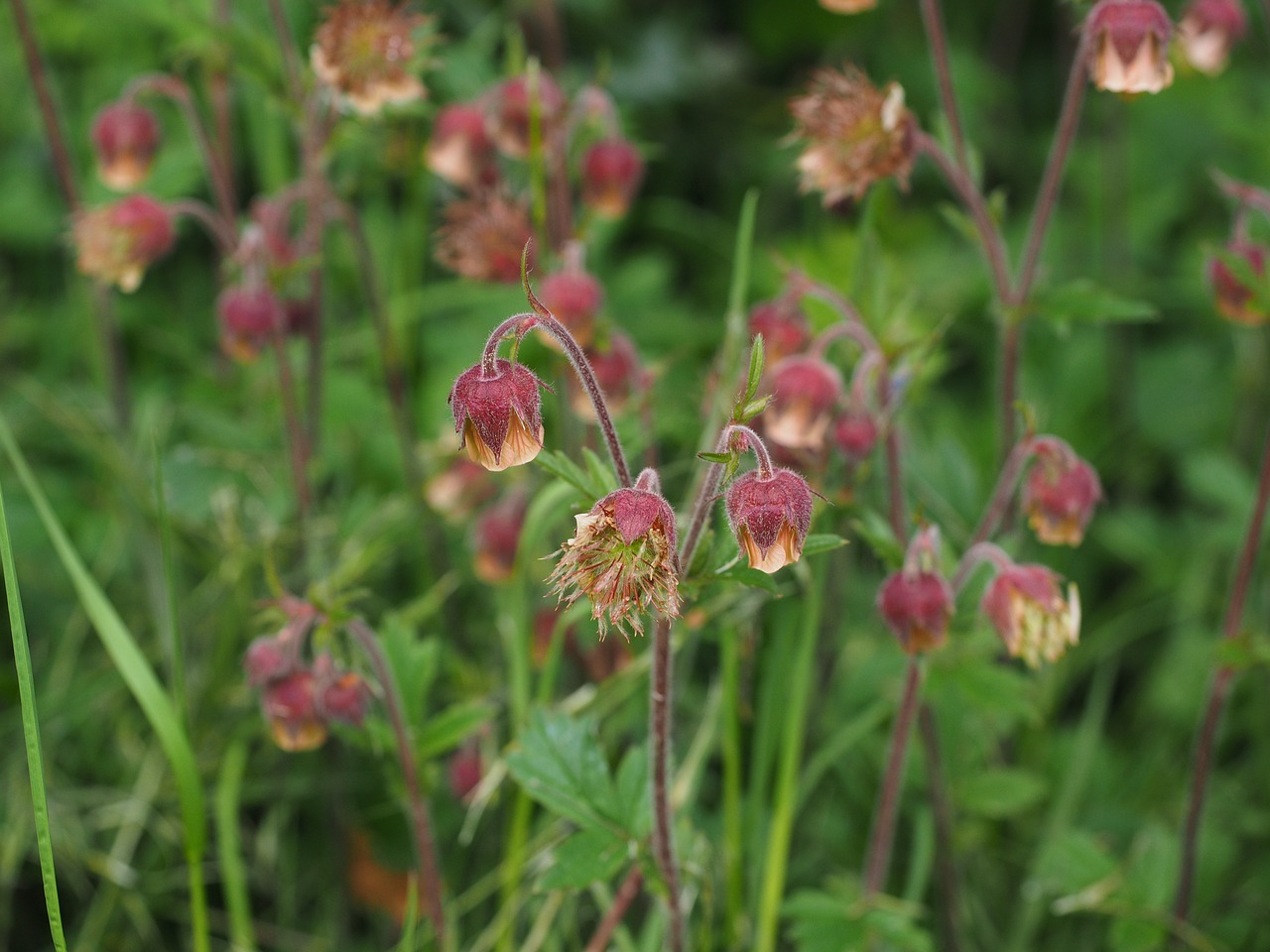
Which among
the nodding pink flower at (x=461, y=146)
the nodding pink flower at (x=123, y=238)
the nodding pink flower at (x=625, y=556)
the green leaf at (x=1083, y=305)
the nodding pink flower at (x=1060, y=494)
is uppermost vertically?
the nodding pink flower at (x=461, y=146)

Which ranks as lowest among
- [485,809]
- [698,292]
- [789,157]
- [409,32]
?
[485,809]

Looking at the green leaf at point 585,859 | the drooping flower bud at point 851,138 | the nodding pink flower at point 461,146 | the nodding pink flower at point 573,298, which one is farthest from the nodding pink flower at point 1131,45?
the green leaf at point 585,859

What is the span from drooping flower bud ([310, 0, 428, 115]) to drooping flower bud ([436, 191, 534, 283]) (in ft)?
0.72

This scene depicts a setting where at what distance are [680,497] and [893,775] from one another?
814mm

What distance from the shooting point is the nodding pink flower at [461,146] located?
7.36 ft

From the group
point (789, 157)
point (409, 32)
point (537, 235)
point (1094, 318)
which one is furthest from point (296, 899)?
point (789, 157)

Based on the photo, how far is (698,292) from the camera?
3779 mm

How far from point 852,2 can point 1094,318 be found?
56 cm

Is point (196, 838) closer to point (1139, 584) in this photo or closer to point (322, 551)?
point (322, 551)

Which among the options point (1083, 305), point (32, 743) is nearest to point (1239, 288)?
point (1083, 305)

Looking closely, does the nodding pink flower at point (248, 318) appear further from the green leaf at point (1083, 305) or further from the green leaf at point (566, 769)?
the green leaf at point (1083, 305)

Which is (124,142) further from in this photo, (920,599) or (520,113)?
(920,599)

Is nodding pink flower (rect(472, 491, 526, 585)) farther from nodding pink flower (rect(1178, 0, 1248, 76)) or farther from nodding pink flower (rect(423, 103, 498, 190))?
nodding pink flower (rect(1178, 0, 1248, 76))

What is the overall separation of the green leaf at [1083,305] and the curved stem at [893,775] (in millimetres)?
549
